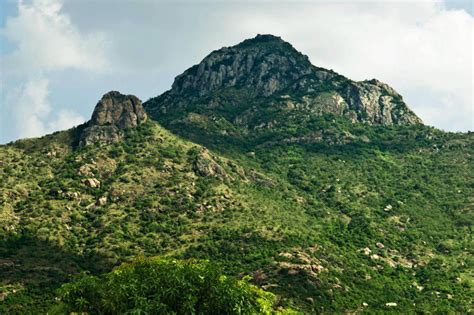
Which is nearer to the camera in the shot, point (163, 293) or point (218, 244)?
point (163, 293)

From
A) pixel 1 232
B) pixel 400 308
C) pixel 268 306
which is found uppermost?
pixel 1 232

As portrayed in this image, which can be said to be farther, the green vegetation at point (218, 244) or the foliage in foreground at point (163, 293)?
the green vegetation at point (218, 244)

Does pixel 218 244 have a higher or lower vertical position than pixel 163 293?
higher

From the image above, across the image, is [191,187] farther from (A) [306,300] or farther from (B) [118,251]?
(A) [306,300]

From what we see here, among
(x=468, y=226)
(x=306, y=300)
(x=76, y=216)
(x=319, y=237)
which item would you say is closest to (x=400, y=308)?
(x=306, y=300)

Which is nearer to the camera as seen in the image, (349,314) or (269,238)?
(349,314)

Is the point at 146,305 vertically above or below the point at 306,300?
above

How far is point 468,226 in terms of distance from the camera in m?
200

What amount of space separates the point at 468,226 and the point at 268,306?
5934 inches

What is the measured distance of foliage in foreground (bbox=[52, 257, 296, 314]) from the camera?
2408 inches

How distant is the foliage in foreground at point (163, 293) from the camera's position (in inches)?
2408

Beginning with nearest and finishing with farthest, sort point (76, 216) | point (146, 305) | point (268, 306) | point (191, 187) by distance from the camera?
point (146, 305)
point (268, 306)
point (76, 216)
point (191, 187)

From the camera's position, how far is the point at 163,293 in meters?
62.1

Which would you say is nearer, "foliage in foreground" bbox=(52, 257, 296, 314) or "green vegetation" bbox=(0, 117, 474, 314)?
"foliage in foreground" bbox=(52, 257, 296, 314)
